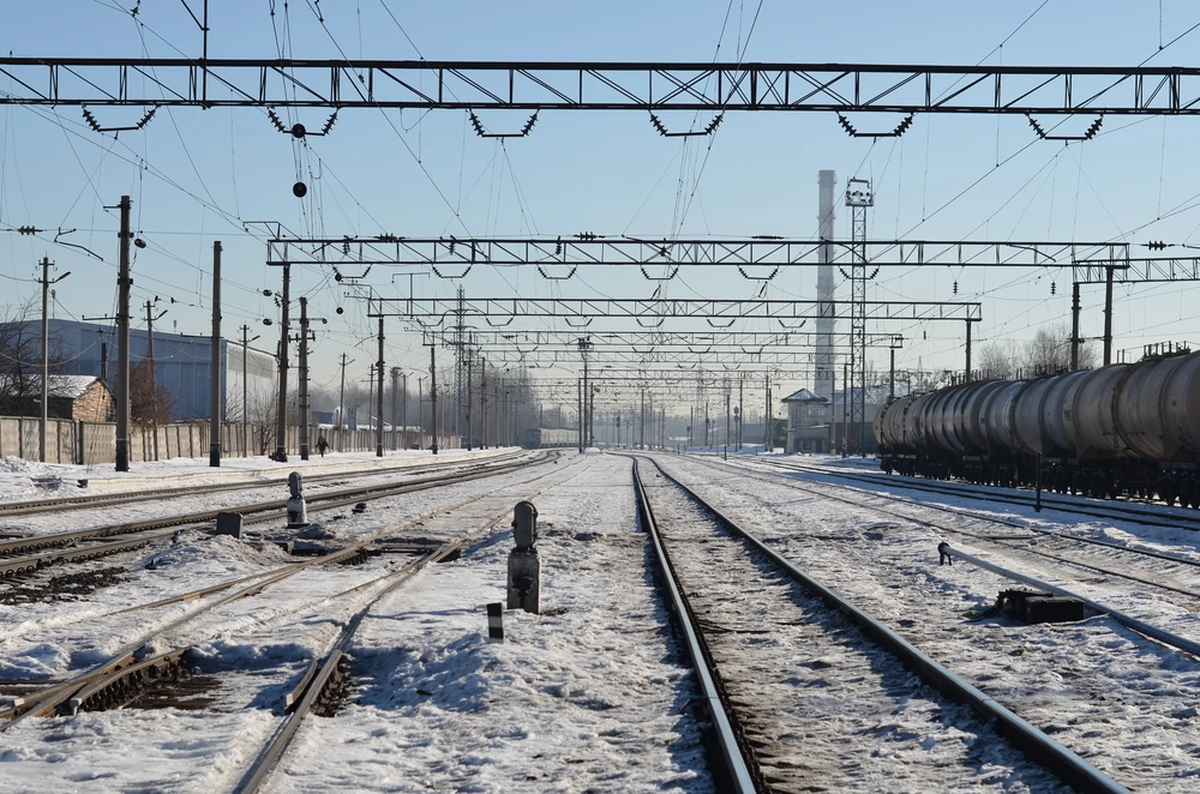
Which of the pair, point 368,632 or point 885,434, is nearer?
point 368,632

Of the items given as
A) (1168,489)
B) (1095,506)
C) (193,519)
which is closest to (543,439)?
(1095,506)

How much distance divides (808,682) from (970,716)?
1.47m

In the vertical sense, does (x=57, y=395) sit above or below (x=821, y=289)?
below

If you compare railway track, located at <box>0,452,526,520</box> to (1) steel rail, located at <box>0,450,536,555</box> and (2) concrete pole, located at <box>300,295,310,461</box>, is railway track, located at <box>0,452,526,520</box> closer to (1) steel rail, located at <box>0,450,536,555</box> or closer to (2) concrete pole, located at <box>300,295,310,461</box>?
(1) steel rail, located at <box>0,450,536,555</box>

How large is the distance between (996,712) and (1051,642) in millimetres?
3427

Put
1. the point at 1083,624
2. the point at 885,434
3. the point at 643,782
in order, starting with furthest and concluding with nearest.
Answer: the point at 885,434 → the point at 1083,624 → the point at 643,782

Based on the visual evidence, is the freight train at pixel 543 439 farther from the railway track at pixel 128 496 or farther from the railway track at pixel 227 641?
the railway track at pixel 227 641

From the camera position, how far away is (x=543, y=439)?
168 meters

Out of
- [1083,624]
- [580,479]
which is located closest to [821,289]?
[580,479]

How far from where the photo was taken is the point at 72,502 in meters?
27.6

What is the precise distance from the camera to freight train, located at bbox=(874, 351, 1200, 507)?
27.9 metres

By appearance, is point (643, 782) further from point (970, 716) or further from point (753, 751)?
point (970, 716)

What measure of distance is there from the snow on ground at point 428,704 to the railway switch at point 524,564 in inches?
12.1

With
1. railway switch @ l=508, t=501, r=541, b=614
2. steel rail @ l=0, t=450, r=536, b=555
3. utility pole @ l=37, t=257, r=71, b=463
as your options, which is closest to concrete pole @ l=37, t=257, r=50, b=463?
utility pole @ l=37, t=257, r=71, b=463
